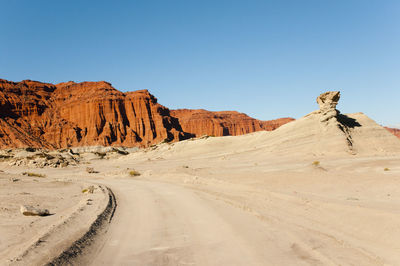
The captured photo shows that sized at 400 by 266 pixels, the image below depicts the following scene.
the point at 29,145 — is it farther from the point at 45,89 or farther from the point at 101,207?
the point at 101,207

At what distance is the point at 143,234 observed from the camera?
301 inches

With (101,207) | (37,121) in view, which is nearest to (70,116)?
(37,121)

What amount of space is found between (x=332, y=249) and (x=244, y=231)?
2325 mm

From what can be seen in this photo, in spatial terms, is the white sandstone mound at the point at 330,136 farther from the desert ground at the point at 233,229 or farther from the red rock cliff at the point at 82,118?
the red rock cliff at the point at 82,118

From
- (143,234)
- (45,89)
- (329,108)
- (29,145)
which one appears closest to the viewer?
(143,234)

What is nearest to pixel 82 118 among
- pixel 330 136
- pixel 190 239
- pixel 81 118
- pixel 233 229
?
pixel 81 118

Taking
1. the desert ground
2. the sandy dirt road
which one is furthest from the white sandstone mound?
the sandy dirt road

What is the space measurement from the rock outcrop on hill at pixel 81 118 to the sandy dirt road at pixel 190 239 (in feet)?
368

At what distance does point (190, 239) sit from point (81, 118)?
441 ft

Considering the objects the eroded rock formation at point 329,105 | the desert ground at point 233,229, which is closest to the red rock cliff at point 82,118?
the eroded rock formation at point 329,105

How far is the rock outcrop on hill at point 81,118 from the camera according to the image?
11931cm

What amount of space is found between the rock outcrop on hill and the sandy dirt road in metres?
112

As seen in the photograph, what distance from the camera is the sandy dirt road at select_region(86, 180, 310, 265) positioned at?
5.78 metres

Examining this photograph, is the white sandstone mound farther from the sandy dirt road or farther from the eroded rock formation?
the sandy dirt road
